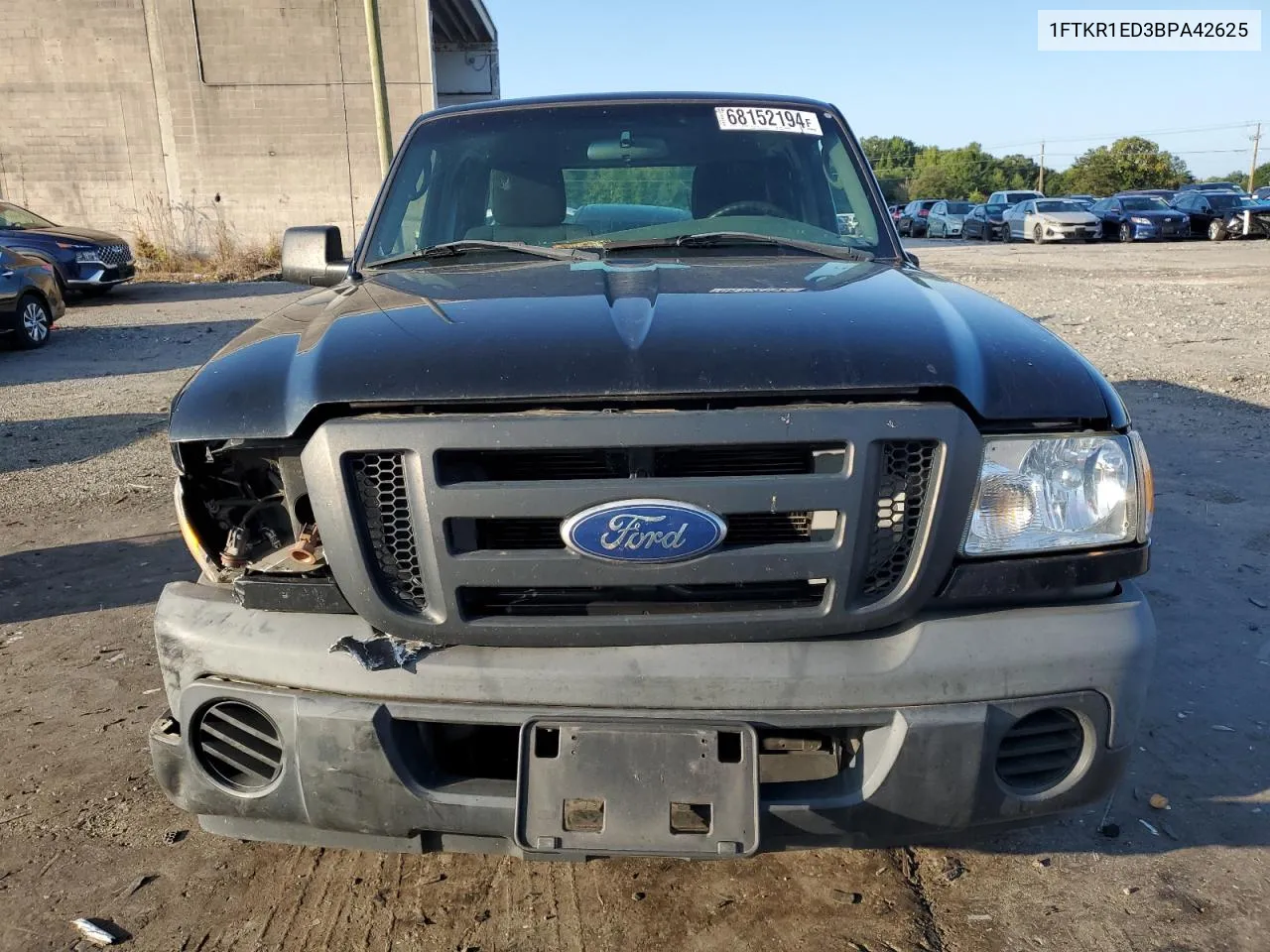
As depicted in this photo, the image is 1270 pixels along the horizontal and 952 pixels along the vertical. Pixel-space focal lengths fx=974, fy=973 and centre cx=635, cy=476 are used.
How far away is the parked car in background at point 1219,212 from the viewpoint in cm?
2741

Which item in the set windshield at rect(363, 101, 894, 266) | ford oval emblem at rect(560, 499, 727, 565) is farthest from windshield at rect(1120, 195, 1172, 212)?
ford oval emblem at rect(560, 499, 727, 565)

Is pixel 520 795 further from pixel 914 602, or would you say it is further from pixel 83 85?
pixel 83 85

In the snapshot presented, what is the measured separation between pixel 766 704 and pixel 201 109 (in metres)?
23.5

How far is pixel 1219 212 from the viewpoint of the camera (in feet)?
92.7

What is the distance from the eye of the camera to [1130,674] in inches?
73.0

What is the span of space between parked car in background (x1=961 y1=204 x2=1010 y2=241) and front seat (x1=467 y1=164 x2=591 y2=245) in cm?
3170

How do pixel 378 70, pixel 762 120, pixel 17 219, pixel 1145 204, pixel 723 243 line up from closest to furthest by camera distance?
pixel 723 243
pixel 762 120
pixel 17 219
pixel 378 70
pixel 1145 204

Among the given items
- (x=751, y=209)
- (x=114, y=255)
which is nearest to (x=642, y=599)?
(x=751, y=209)

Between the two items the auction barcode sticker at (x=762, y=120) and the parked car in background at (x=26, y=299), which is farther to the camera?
the parked car in background at (x=26, y=299)

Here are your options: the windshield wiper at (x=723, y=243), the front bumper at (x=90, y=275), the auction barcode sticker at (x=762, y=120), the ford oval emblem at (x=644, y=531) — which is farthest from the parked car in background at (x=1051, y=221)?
the ford oval emblem at (x=644, y=531)

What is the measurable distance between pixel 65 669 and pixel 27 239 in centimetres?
1381

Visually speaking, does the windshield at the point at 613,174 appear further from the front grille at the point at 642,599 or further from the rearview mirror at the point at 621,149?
the front grille at the point at 642,599

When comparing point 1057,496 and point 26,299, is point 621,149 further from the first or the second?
point 26,299

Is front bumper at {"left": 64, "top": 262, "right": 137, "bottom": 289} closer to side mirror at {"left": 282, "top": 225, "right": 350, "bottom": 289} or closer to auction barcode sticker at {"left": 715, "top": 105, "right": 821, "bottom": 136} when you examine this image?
side mirror at {"left": 282, "top": 225, "right": 350, "bottom": 289}
